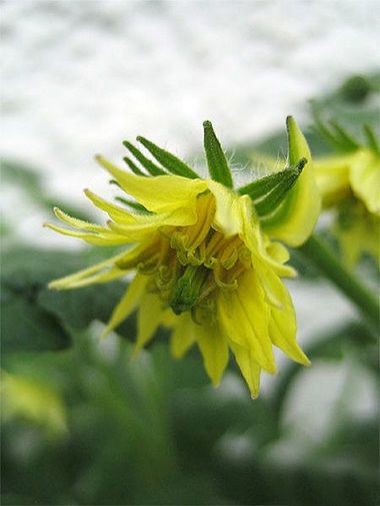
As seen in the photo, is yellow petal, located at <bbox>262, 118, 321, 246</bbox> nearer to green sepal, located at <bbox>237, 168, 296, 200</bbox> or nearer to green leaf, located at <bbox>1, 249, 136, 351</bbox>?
green sepal, located at <bbox>237, 168, 296, 200</bbox>

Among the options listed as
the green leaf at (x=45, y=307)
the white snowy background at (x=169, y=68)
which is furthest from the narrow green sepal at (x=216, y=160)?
the white snowy background at (x=169, y=68)

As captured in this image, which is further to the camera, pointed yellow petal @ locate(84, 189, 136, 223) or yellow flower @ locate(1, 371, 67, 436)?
yellow flower @ locate(1, 371, 67, 436)

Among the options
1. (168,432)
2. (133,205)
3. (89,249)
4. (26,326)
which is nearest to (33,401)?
(168,432)

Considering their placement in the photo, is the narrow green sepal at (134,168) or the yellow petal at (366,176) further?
the yellow petal at (366,176)

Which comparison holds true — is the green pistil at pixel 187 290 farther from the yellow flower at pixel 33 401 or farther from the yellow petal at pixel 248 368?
the yellow flower at pixel 33 401

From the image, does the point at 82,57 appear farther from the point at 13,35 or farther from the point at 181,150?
the point at 181,150

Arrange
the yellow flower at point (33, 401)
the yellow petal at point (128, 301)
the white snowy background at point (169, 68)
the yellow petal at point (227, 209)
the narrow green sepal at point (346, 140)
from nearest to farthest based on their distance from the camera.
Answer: the yellow petal at point (227, 209)
the yellow petal at point (128, 301)
the narrow green sepal at point (346, 140)
the white snowy background at point (169, 68)
the yellow flower at point (33, 401)

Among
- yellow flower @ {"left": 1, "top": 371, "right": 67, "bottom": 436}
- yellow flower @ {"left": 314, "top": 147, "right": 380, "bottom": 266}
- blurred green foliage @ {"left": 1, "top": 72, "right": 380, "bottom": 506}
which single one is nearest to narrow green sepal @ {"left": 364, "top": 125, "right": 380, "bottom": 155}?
yellow flower @ {"left": 314, "top": 147, "right": 380, "bottom": 266}
